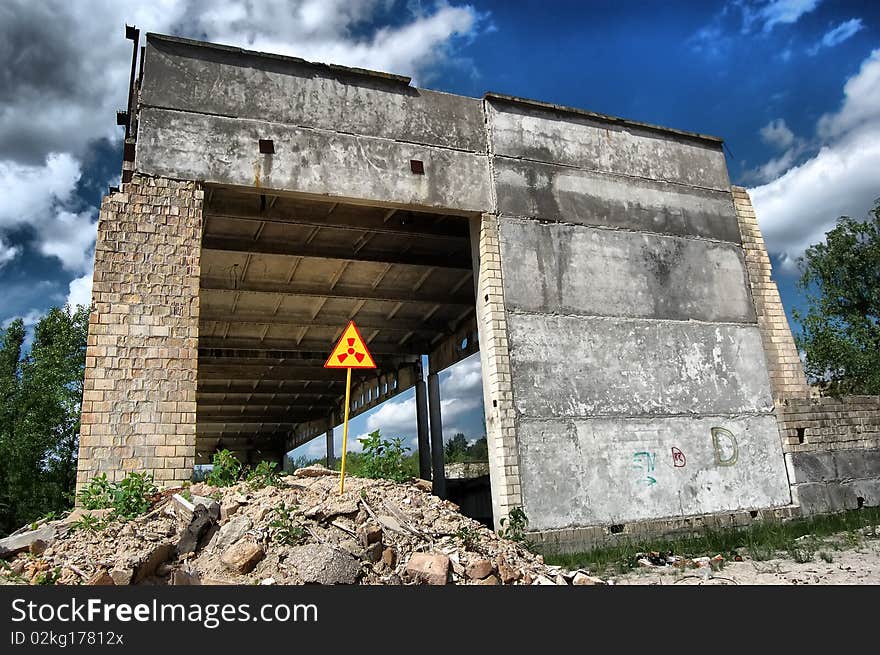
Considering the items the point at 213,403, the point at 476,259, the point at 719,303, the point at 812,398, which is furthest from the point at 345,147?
the point at 213,403

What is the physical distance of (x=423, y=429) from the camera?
19500 millimetres

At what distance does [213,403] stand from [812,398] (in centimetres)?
2007

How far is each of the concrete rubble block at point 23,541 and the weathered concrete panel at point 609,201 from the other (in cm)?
773

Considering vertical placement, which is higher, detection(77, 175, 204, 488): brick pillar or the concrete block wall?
detection(77, 175, 204, 488): brick pillar

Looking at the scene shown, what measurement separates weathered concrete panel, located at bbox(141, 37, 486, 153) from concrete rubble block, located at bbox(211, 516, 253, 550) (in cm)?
588

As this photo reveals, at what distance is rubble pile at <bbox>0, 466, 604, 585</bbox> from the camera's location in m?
6.15

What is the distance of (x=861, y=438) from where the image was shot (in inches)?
477

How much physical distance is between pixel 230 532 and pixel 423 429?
12.9m

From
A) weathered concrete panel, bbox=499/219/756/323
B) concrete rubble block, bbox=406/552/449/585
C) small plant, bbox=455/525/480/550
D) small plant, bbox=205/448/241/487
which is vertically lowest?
concrete rubble block, bbox=406/552/449/585

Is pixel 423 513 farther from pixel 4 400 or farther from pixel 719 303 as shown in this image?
pixel 4 400

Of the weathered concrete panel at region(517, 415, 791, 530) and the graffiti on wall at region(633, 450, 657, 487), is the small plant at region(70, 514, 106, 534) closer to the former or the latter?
the weathered concrete panel at region(517, 415, 791, 530)

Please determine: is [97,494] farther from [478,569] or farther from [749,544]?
[749,544]

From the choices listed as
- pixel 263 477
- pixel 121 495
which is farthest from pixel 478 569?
pixel 121 495

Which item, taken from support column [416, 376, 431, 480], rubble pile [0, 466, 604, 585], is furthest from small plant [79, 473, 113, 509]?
support column [416, 376, 431, 480]
